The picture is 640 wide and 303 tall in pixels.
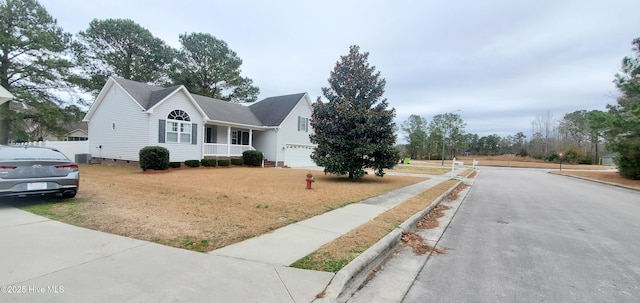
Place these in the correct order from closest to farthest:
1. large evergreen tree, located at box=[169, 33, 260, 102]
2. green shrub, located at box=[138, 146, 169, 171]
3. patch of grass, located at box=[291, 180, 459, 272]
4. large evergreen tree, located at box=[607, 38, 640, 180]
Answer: patch of grass, located at box=[291, 180, 459, 272], green shrub, located at box=[138, 146, 169, 171], large evergreen tree, located at box=[607, 38, 640, 180], large evergreen tree, located at box=[169, 33, 260, 102]

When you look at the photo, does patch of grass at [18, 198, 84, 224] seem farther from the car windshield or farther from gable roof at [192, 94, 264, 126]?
gable roof at [192, 94, 264, 126]

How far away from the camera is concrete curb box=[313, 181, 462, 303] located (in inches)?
117

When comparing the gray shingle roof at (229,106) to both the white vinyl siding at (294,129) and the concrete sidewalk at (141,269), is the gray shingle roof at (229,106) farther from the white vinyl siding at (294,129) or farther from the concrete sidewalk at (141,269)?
the concrete sidewalk at (141,269)

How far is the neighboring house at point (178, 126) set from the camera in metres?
17.6

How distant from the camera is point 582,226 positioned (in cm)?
655

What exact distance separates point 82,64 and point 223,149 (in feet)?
68.5

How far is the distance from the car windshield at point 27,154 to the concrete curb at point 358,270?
7.31 metres

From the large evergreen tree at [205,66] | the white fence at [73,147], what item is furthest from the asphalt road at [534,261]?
the large evergreen tree at [205,66]

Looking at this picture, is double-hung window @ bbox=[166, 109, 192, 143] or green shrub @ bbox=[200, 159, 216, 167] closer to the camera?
double-hung window @ bbox=[166, 109, 192, 143]

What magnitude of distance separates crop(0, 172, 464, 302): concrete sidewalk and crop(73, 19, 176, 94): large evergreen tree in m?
31.0

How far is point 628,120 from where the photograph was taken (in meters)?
16.7

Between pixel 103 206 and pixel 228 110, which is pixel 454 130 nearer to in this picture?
pixel 228 110

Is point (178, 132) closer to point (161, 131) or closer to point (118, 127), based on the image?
point (161, 131)

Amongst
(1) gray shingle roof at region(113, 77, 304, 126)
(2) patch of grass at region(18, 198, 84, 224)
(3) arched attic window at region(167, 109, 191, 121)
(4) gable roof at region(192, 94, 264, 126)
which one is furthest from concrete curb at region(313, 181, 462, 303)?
(4) gable roof at region(192, 94, 264, 126)
